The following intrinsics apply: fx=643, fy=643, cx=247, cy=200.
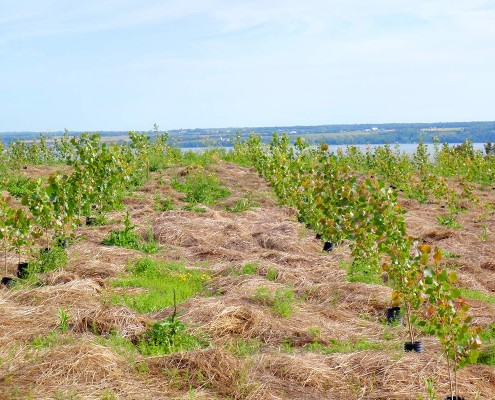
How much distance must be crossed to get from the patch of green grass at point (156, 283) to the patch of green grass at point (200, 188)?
Answer: 257 inches

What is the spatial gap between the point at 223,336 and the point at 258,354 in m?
0.76

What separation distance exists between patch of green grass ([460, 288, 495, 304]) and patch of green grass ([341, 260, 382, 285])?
1.17 metres

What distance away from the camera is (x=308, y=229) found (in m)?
13.0

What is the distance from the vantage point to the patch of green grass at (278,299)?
7303mm

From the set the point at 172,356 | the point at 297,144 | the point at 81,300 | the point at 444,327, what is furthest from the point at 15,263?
the point at 297,144

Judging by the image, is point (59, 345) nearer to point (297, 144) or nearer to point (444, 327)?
point (444, 327)

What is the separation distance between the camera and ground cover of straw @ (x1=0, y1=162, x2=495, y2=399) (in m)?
5.09

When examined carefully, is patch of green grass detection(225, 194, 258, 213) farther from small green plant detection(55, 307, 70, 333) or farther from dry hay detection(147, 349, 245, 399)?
dry hay detection(147, 349, 245, 399)

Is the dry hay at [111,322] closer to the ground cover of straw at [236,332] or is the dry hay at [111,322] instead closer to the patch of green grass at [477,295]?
the ground cover of straw at [236,332]

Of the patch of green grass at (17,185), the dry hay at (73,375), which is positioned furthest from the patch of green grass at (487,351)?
the patch of green grass at (17,185)

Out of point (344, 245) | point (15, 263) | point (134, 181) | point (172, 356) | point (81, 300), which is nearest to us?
point (172, 356)

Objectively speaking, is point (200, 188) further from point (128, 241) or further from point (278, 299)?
point (278, 299)

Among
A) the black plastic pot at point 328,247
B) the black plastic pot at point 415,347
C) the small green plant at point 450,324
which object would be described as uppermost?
the small green plant at point 450,324

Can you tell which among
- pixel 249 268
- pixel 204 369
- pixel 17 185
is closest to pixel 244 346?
pixel 204 369
